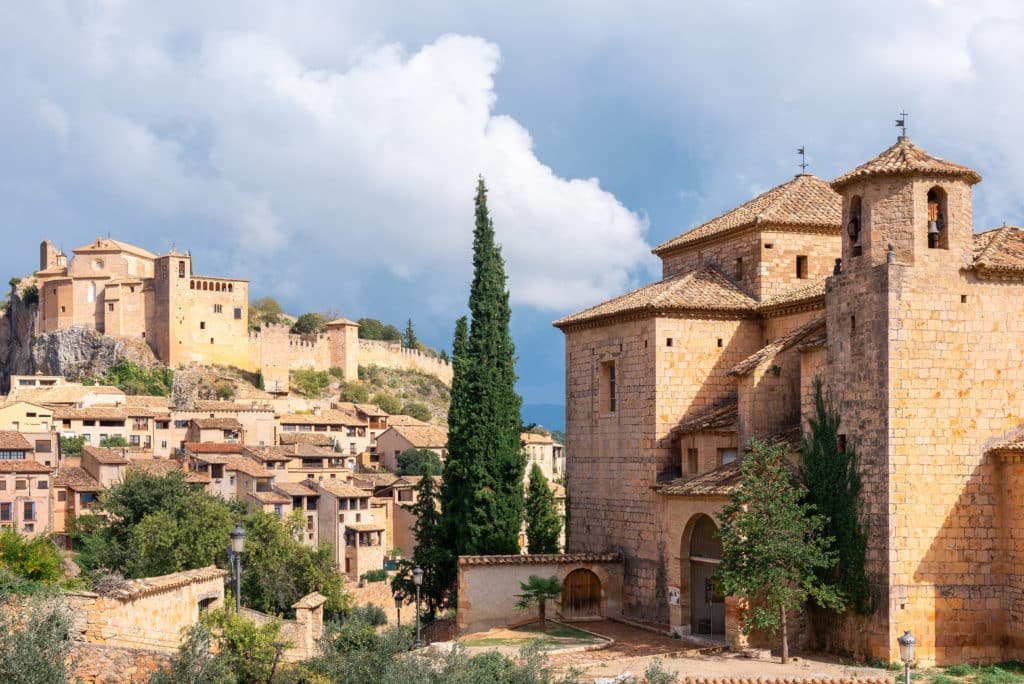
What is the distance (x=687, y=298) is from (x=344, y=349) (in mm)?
77249

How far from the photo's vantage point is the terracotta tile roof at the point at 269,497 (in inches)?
2452

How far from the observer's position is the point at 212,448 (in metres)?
71.8

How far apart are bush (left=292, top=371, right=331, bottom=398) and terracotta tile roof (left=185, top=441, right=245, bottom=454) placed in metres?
23.9

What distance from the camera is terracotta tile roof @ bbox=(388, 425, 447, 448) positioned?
269 feet

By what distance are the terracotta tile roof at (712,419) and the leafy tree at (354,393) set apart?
73.1 metres

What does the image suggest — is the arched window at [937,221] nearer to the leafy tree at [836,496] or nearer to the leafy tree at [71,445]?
the leafy tree at [836,496]

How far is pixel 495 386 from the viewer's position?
3034cm

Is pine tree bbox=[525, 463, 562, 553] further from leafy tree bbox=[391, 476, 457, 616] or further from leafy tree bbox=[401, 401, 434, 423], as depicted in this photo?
leafy tree bbox=[401, 401, 434, 423]

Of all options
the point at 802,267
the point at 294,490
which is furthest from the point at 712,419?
the point at 294,490

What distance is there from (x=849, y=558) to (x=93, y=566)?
32.6 meters

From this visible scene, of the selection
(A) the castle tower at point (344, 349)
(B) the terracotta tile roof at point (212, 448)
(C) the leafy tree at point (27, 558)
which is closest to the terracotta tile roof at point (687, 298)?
(C) the leafy tree at point (27, 558)

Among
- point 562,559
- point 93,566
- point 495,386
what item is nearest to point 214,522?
point 93,566

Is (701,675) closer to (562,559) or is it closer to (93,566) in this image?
(562,559)

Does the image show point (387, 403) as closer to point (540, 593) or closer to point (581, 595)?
point (581, 595)
